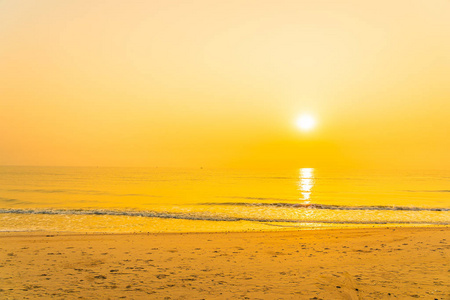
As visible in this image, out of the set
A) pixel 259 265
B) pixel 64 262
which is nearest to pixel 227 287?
pixel 259 265

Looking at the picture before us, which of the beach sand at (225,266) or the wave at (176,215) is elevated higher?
the wave at (176,215)

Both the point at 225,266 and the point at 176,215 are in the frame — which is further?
the point at 176,215

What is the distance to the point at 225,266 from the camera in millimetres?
11242

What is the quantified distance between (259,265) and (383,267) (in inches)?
174

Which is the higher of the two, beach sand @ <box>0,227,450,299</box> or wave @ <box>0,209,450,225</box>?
wave @ <box>0,209,450,225</box>

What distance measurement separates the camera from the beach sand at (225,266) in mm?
8703

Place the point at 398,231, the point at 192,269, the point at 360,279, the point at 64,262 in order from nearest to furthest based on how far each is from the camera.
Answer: the point at 360,279 → the point at 192,269 → the point at 64,262 → the point at 398,231

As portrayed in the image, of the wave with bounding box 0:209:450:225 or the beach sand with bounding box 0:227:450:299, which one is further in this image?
the wave with bounding box 0:209:450:225

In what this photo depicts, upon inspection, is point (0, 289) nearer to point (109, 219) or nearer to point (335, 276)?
point (335, 276)

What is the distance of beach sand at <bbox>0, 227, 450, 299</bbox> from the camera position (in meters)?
8.70

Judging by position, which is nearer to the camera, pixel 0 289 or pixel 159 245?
pixel 0 289

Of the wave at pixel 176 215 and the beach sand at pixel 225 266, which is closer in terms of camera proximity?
Answer: the beach sand at pixel 225 266

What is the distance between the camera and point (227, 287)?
29.7ft

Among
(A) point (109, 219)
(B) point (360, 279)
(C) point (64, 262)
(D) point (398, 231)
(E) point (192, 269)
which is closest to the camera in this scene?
(B) point (360, 279)
